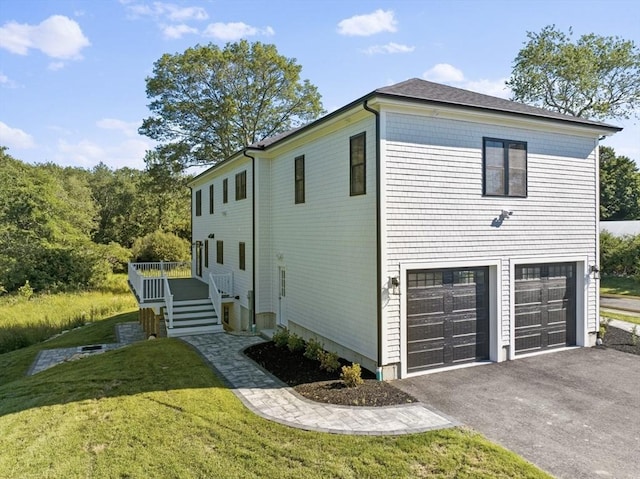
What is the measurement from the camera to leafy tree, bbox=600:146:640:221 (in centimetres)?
4131

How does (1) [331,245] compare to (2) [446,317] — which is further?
(1) [331,245]

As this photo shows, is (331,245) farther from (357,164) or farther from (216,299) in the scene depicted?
(216,299)

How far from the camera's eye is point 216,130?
1116 inches

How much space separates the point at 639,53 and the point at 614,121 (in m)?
4.05

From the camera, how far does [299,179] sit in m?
11.9

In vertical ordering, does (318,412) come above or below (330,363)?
below

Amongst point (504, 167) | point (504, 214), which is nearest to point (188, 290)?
point (504, 214)

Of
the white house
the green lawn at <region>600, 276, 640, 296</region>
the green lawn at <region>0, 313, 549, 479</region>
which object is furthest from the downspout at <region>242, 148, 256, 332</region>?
the green lawn at <region>600, 276, 640, 296</region>

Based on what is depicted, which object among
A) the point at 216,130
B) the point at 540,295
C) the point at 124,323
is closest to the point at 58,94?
the point at 124,323

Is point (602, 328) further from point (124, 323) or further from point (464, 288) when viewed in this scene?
point (124, 323)

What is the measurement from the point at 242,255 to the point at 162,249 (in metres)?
21.1

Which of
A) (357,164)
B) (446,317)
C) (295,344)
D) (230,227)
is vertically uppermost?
(357,164)

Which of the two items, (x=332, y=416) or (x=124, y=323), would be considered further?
(x=124, y=323)

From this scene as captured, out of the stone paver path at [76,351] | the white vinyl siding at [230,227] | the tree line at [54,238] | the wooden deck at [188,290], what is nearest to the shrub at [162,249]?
the tree line at [54,238]
